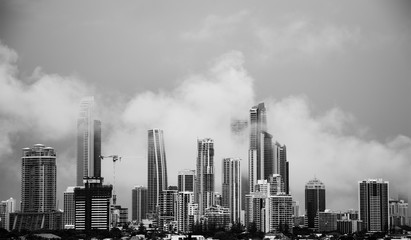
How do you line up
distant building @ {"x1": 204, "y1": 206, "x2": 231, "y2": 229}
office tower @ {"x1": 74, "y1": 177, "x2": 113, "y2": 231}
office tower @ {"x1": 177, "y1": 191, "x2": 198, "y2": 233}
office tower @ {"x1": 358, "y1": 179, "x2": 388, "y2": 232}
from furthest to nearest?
1. office tower @ {"x1": 177, "y1": 191, "x2": 198, "y2": 233}
2. office tower @ {"x1": 358, "y1": 179, "x2": 388, "y2": 232}
3. distant building @ {"x1": 204, "y1": 206, "x2": 231, "y2": 229}
4. office tower @ {"x1": 74, "y1": 177, "x2": 113, "y2": 231}

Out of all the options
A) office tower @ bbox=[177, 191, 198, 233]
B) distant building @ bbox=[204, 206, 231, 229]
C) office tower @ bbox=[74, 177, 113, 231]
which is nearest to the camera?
office tower @ bbox=[74, 177, 113, 231]

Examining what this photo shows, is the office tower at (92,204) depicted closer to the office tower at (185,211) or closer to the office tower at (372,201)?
the office tower at (185,211)

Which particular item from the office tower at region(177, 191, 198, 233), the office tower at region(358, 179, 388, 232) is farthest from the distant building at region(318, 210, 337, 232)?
the office tower at region(177, 191, 198, 233)

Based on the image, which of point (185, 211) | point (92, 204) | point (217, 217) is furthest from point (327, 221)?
point (92, 204)

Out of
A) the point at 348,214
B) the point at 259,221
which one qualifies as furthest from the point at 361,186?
the point at 259,221

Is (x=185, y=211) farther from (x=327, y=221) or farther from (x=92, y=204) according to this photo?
(x=327, y=221)

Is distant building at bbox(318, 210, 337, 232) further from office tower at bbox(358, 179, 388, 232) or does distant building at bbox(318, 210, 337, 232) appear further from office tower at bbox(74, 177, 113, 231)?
office tower at bbox(74, 177, 113, 231)
